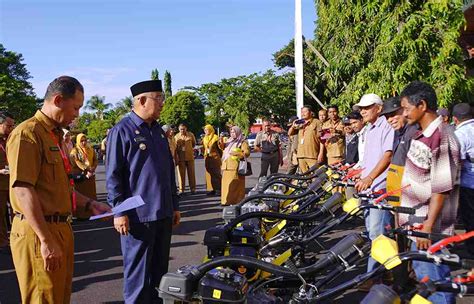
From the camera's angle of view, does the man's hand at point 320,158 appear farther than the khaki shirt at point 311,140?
No

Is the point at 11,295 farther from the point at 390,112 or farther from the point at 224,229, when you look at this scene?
the point at 390,112

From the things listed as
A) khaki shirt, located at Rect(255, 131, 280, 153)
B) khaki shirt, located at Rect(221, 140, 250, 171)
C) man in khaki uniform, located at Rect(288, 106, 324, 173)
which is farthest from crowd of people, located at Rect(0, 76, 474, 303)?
khaki shirt, located at Rect(255, 131, 280, 153)

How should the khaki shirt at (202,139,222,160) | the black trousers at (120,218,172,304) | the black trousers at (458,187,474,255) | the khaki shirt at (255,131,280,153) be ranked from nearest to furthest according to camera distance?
the black trousers at (120,218,172,304) < the black trousers at (458,187,474,255) < the khaki shirt at (255,131,280,153) < the khaki shirt at (202,139,222,160)

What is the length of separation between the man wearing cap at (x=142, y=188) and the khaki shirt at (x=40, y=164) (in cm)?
56

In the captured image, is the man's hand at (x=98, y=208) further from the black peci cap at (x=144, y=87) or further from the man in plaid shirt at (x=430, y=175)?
the man in plaid shirt at (x=430, y=175)

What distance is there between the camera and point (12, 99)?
1174 inches

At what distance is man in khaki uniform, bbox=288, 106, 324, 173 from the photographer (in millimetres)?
8617

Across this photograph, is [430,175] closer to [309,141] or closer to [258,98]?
[309,141]

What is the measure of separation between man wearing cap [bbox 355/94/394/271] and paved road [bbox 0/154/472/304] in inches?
31.2

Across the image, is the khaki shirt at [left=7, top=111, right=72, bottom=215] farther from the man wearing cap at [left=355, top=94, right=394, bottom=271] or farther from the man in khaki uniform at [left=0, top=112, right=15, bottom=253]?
the man in khaki uniform at [left=0, top=112, right=15, bottom=253]

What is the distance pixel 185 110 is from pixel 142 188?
44.5m

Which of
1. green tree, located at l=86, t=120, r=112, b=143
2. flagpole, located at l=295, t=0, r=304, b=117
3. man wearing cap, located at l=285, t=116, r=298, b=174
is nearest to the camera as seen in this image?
man wearing cap, located at l=285, t=116, r=298, b=174

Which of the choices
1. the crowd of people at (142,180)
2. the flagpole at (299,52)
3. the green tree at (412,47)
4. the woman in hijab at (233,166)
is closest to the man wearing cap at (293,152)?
the woman in hijab at (233,166)

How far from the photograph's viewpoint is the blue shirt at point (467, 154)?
213 inches
